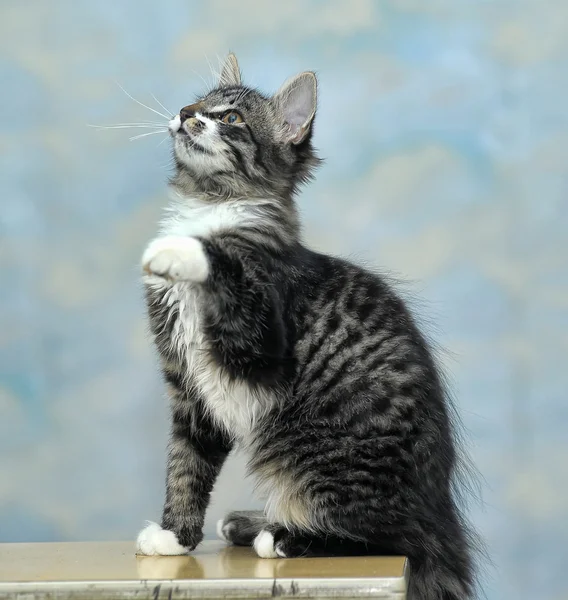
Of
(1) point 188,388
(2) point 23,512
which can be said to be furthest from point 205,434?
(2) point 23,512

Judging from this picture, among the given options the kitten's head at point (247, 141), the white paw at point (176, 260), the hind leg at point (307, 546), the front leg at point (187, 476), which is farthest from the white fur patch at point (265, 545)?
the kitten's head at point (247, 141)

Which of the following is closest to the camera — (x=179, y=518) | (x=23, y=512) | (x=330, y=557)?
(x=330, y=557)

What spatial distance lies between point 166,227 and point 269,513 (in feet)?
2.97

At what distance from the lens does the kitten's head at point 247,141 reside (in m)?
2.82

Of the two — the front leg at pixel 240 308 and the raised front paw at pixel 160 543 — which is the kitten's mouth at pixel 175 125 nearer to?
the front leg at pixel 240 308

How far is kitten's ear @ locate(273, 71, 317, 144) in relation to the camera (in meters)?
2.94

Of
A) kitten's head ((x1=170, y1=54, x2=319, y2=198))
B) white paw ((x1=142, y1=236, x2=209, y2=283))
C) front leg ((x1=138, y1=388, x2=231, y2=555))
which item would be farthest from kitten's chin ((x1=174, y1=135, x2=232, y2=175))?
front leg ((x1=138, y1=388, x2=231, y2=555))

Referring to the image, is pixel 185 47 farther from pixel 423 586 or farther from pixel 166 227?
pixel 423 586

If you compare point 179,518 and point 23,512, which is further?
point 23,512

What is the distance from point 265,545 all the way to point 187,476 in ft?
1.06

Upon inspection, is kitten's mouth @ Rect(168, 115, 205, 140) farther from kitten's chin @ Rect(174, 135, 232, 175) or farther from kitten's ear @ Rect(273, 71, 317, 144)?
kitten's ear @ Rect(273, 71, 317, 144)

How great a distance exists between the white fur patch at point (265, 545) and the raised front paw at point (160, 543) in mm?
226

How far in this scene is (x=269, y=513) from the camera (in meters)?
2.67

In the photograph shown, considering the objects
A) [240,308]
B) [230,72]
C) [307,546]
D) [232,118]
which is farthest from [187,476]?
[230,72]
